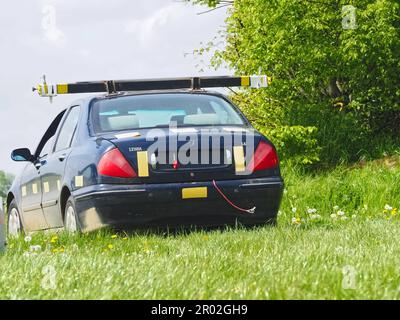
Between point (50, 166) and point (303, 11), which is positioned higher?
point (303, 11)

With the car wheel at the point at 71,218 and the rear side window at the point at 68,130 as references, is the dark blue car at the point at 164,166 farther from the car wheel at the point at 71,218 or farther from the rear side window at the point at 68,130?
the rear side window at the point at 68,130

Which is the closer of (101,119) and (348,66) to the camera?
(101,119)

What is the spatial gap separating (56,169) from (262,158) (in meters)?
2.18

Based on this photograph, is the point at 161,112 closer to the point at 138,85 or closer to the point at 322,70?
the point at 138,85

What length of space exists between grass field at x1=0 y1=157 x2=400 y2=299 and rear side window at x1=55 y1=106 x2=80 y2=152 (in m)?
1.22

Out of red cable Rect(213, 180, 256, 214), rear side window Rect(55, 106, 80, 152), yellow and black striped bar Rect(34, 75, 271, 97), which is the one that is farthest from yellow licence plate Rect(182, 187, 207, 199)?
yellow and black striped bar Rect(34, 75, 271, 97)

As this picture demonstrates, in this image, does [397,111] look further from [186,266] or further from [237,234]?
[186,266]

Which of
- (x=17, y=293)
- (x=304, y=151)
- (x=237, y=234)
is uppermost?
(x=17, y=293)

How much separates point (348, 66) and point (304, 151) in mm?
2178

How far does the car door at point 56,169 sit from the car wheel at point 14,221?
1258 mm

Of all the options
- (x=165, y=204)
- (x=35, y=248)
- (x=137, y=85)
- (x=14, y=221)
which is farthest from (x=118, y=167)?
(x=14, y=221)

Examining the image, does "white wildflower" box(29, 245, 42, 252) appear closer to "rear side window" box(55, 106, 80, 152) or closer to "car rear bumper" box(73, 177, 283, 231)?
"car rear bumper" box(73, 177, 283, 231)
